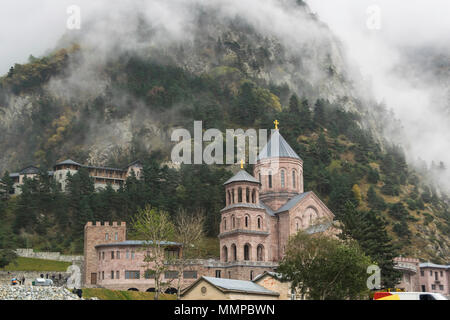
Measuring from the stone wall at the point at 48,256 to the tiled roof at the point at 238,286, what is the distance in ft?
107

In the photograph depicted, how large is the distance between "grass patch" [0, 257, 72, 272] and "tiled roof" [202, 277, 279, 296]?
31.0 metres

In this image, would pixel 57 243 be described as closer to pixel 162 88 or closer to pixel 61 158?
pixel 61 158

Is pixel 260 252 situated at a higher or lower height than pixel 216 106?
lower

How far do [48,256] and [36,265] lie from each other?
327 cm

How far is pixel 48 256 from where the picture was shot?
238ft

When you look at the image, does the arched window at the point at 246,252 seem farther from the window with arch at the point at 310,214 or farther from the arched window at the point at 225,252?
the window with arch at the point at 310,214

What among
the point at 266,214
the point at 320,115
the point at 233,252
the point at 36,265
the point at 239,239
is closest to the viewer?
the point at 239,239

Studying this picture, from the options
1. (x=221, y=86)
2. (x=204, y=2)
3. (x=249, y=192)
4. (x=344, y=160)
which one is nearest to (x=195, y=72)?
(x=221, y=86)

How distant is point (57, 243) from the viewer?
77750 mm

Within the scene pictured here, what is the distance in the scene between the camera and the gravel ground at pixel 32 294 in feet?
111

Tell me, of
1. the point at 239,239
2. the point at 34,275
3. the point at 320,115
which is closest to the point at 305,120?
the point at 320,115

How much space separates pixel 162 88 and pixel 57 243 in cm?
5777

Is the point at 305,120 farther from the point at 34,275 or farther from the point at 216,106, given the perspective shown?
the point at 34,275

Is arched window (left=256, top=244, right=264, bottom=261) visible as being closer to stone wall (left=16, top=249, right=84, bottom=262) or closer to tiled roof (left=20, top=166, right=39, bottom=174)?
stone wall (left=16, top=249, right=84, bottom=262)
